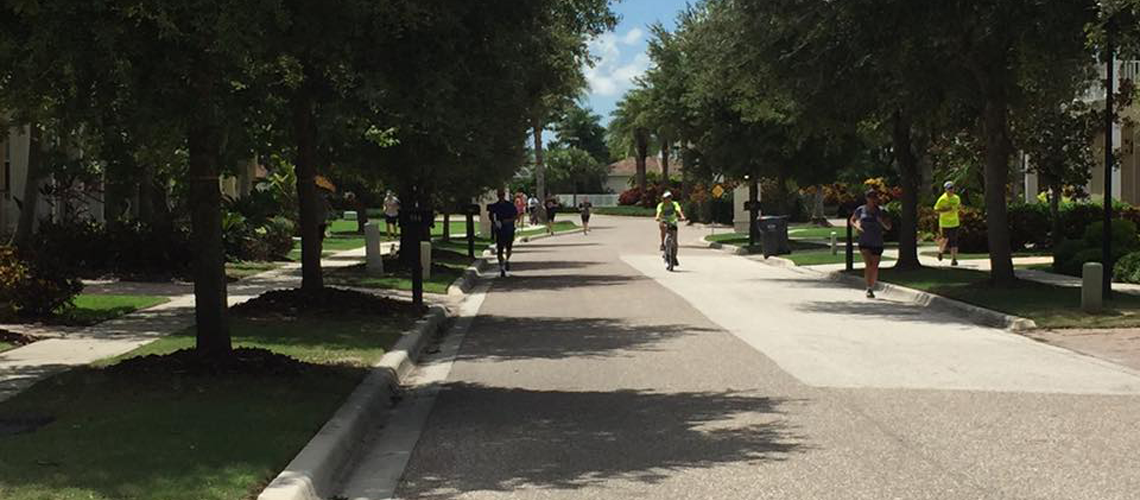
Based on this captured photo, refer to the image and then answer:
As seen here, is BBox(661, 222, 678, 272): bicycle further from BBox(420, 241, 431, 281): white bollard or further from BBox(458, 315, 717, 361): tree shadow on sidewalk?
BBox(458, 315, 717, 361): tree shadow on sidewalk

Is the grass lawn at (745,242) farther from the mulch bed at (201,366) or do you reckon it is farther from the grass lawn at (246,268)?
the mulch bed at (201,366)

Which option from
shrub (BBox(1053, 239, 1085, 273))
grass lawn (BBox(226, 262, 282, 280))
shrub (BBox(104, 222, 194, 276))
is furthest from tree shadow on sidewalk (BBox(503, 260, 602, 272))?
shrub (BBox(1053, 239, 1085, 273))

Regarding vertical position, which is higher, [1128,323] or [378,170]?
[378,170]

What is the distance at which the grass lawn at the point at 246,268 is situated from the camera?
23312mm

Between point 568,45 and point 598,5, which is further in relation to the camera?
point 568,45

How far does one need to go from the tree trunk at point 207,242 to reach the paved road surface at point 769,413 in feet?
6.18

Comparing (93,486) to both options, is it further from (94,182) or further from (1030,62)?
(94,182)

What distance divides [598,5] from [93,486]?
9.80m

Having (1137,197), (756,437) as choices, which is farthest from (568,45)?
(1137,197)

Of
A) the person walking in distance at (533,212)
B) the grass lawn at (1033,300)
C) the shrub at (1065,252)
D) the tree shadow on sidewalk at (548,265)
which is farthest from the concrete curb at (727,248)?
the person walking in distance at (533,212)

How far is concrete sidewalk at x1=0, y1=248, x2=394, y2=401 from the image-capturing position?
1032 cm

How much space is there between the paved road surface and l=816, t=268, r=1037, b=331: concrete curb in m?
0.43

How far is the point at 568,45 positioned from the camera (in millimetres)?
22219

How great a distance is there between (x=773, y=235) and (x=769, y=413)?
24.4 meters
